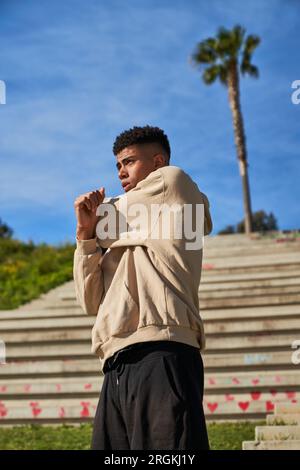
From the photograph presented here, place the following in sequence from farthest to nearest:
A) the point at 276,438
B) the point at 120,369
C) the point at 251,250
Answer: the point at 251,250 → the point at 276,438 → the point at 120,369

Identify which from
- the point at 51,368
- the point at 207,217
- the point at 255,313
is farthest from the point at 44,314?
the point at 207,217

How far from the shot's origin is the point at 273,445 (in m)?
3.86

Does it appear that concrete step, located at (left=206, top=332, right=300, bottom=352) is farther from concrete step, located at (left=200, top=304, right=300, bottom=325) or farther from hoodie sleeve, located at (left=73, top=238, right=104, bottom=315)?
hoodie sleeve, located at (left=73, top=238, right=104, bottom=315)

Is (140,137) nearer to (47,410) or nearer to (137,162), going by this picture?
(137,162)

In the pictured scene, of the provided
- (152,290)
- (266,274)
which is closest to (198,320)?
(152,290)

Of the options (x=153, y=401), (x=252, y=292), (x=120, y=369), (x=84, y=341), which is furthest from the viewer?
(x=252, y=292)

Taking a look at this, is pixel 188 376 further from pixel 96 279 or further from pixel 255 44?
pixel 255 44

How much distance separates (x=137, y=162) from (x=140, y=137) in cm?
9

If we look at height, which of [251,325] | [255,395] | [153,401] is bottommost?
[255,395]

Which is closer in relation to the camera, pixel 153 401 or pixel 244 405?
pixel 153 401

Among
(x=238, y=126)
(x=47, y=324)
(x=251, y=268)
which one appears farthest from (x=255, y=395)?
(x=238, y=126)

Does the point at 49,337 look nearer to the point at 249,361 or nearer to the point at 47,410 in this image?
the point at 47,410

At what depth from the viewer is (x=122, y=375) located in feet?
6.75

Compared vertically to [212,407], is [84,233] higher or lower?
higher
